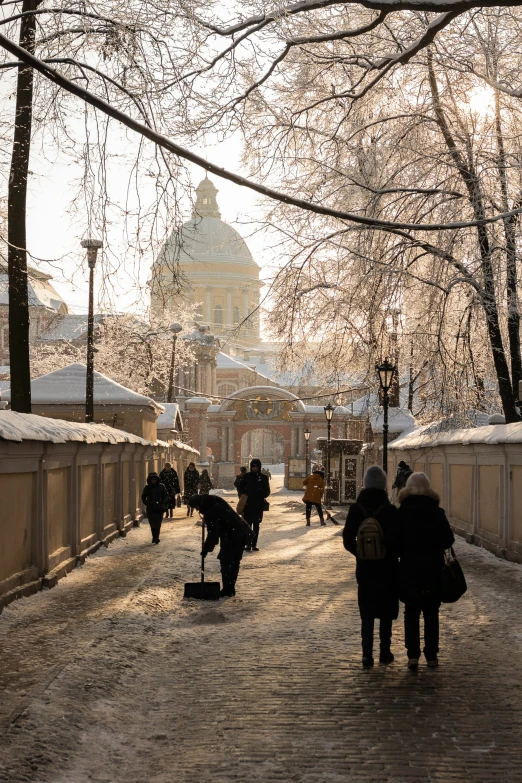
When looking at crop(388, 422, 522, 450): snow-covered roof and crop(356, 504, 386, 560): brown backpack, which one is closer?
crop(356, 504, 386, 560): brown backpack

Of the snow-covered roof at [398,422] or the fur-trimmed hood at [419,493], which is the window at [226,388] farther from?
the fur-trimmed hood at [419,493]

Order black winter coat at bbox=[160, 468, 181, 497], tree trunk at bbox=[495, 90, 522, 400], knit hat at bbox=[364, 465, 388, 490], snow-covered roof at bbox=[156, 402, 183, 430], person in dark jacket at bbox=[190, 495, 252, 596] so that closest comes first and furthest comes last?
knit hat at bbox=[364, 465, 388, 490], person in dark jacket at bbox=[190, 495, 252, 596], tree trunk at bbox=[495, 90, 522, 400], black winter coat at bbox=[160, 468, 181, 497], snow-covered roof at bbox=[156, 402, 183, 430]

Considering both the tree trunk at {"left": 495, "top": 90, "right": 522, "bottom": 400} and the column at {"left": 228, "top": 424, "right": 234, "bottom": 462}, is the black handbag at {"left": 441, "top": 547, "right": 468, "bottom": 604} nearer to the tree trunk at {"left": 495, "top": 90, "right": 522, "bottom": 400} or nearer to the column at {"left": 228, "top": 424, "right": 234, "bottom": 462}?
the tree trunk at {"left": 495, "top": 90, "right": 522, "bottom": 400}

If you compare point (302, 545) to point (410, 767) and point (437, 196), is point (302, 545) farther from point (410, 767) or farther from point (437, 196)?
point (410, 767)

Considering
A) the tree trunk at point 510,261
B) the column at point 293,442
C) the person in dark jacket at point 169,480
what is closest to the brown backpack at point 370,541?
the tree trunk at point 510,261

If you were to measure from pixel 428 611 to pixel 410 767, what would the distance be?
2.76 m

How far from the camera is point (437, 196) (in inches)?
659

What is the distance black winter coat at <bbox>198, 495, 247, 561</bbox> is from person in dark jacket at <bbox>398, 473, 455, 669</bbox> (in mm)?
4193

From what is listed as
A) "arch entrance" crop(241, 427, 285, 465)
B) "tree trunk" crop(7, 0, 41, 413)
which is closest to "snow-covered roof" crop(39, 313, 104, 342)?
"arch entrance" crop(241, 427, 285, 465)

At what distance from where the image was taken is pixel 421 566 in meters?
8.52

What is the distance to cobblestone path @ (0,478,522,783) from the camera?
596 cm

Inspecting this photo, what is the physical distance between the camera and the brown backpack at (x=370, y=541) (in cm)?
853

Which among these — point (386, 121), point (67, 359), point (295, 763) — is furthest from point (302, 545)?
point (67, 359)

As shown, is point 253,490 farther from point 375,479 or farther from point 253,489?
point 375,479
